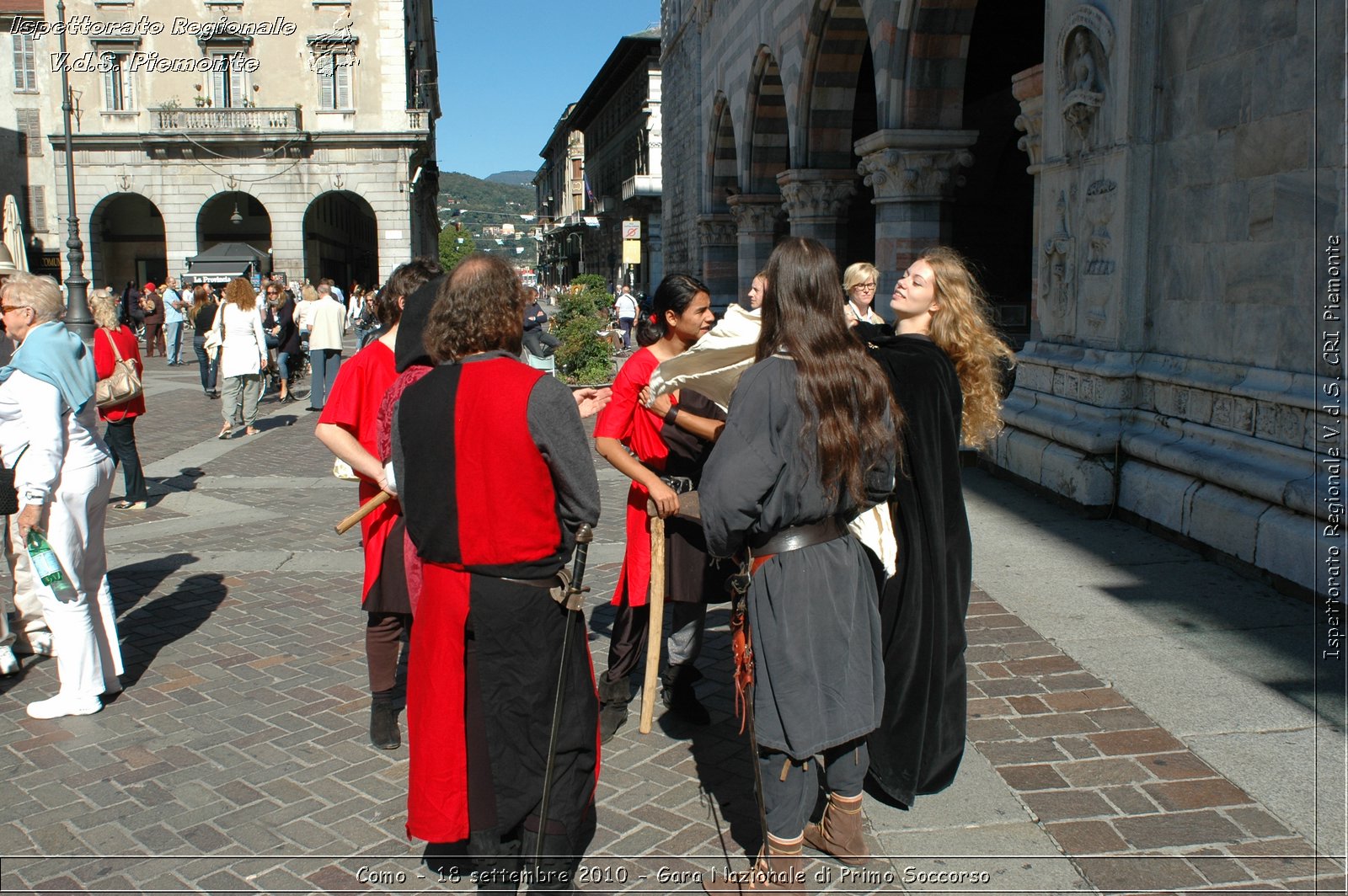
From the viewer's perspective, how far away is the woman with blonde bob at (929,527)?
3.56 meters

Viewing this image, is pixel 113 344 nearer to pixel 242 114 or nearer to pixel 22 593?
pixel 22 593

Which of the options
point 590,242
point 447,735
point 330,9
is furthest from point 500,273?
point 590,242

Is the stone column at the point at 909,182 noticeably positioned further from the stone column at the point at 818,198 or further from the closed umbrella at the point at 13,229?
the closed umbrella at the point at 13,229

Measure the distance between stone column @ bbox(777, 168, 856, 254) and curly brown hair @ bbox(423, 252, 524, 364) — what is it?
1324 cm

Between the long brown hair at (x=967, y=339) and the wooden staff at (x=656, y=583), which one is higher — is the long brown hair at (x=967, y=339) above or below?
above

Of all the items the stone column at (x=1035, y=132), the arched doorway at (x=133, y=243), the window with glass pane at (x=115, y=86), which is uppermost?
the window with glass pane at (x=115, y=86)

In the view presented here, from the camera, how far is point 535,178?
12275cm

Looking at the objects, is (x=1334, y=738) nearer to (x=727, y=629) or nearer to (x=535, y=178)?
(x=727, y=629)

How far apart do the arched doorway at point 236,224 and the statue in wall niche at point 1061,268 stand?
4028 cm

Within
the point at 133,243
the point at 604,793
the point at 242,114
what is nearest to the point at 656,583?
the point at 604,793

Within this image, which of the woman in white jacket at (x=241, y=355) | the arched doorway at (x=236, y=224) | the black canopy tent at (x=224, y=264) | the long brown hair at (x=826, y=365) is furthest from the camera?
the arched doorway at (x=236, y=224)

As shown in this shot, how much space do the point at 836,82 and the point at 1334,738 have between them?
1290 cm

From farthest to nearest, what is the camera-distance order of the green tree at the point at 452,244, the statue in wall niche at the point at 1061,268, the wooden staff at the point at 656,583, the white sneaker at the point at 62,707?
the green tree at the point at 452,244 → the statue in wall niche at the point at 1061,268 → the white sneaker at the point at 62,707 → the wooden staff at the point at 656,583

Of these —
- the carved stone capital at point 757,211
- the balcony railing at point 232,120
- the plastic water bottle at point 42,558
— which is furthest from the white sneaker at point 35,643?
the balcony railing at point 232,120
